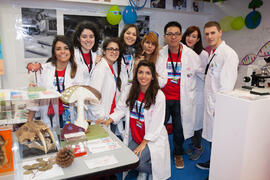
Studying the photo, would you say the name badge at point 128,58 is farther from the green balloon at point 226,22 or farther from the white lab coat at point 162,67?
the green balloon at point 226,22

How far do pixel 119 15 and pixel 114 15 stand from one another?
10cm

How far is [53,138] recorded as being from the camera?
1.59 metres

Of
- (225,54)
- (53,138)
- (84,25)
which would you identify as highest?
(84,25)

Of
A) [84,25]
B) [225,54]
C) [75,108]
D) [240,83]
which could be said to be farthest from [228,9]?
[75,108]

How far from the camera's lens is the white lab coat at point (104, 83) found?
2666 mm

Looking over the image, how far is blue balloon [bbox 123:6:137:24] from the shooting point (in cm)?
394

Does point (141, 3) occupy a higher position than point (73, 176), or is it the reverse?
point (141, 3)

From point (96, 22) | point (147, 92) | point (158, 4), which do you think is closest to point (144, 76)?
point (147, 92)

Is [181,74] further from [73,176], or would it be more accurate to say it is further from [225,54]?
[73,176]

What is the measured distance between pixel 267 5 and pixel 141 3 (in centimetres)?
229

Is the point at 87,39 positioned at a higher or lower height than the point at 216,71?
higher

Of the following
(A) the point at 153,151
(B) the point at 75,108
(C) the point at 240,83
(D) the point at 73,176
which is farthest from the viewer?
(C) the point at 240,83

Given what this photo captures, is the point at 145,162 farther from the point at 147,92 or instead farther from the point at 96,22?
the point at 96,22

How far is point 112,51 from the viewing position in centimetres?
270
